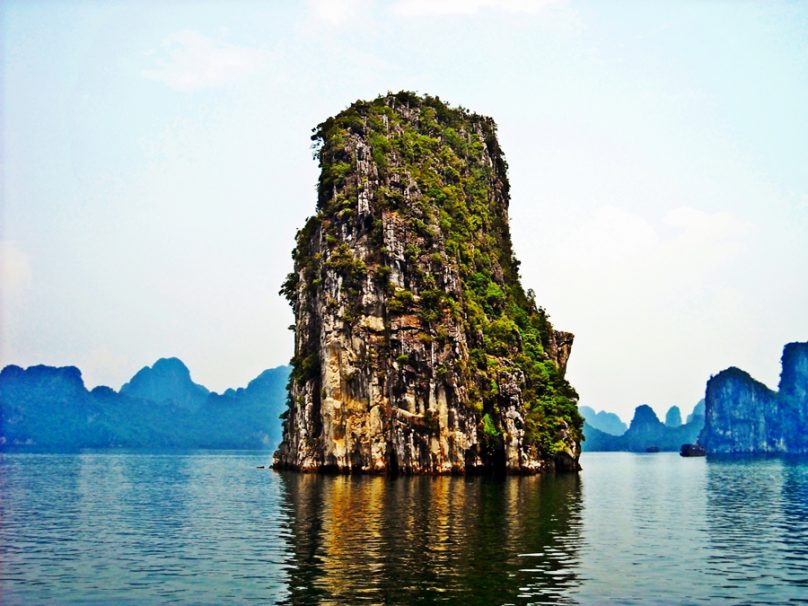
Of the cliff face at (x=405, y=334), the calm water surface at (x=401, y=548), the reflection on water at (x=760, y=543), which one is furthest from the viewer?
the cliff face at (x=405, y=334)

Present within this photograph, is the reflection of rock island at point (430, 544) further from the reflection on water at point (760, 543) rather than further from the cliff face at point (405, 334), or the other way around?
the cliff face at point (405, 334)

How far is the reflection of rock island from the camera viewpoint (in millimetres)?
26594

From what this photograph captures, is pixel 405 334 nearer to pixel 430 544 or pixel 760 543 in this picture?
pixel 430 544

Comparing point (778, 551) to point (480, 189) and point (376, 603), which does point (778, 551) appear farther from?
point (480, 189)

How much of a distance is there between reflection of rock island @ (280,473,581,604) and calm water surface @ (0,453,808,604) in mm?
108

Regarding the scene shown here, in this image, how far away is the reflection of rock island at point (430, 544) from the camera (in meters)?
26.6

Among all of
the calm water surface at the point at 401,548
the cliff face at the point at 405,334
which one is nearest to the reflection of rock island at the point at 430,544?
the calm water surface at the point at 401,548

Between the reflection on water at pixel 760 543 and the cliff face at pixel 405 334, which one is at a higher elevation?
the cliff face at pixel 405 334

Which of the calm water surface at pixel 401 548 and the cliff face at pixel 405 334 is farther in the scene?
the cliff face at pixel 405 334

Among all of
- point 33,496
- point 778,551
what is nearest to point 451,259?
point 33,496

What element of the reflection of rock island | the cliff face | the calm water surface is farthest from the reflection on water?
the cliff face

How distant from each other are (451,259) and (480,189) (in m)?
26.3

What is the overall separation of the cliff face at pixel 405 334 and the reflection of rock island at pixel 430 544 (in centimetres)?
2084

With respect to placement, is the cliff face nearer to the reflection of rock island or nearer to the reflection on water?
the reflection of rock island
